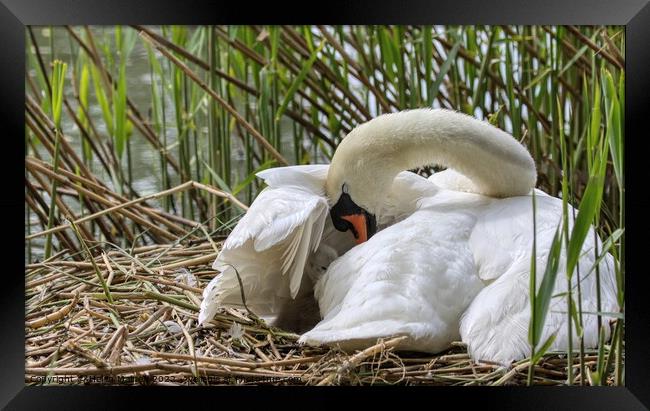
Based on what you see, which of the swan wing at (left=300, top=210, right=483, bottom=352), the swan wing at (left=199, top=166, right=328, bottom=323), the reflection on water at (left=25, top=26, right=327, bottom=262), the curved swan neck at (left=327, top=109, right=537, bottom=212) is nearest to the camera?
the swan wing at (left=300, top=210, right=483, bottom=352)

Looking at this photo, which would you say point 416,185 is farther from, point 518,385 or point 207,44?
point 207,44

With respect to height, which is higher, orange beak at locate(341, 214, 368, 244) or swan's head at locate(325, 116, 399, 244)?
swan's head at locate(325, 116, 399, 244)

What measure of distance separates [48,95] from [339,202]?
1176 mm

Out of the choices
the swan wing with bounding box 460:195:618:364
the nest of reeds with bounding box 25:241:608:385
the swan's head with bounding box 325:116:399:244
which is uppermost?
Result: the swan's head with bounding box 325:116:399:244

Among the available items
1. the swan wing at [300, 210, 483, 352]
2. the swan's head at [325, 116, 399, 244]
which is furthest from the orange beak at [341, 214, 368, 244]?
the swan wing at [300, 210, 483, 352]

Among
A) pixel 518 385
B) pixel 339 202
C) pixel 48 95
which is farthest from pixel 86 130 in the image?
pixel 518 385

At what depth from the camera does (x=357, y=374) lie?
2.25 meters

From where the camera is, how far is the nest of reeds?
2.27 m

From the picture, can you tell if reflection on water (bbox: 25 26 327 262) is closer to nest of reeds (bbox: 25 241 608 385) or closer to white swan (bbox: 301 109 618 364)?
nest of reeds (bbox: 25 241 608 385)

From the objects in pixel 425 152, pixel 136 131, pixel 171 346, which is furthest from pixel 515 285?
pixel 136 131

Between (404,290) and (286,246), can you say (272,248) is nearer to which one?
(286,246)
